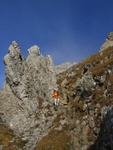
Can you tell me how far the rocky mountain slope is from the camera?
210 feet

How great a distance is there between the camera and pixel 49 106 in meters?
81.4

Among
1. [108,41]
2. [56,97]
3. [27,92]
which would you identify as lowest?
[56,97]

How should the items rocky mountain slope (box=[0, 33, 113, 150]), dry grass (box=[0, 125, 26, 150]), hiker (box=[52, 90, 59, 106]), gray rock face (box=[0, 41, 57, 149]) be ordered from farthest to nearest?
hiker (box=[52, 90, 59, 106])
gray rock face (box=[0, 41, 57, 149])
dry grass (box=[0, 125, 26, 150])
rocky mountain slope (box=[0, 33, 113, 150])

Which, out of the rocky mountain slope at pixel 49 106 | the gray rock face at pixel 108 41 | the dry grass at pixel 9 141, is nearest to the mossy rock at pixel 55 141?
the rocky mountain slope at pixel 49 106

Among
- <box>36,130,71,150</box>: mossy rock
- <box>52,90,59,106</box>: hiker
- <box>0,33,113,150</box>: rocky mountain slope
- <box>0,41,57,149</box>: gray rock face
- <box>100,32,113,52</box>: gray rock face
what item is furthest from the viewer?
<box>100,32,113,52</box>: gray rock face

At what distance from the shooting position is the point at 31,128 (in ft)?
247

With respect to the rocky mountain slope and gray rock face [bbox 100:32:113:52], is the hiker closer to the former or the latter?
the rocky mountain slope

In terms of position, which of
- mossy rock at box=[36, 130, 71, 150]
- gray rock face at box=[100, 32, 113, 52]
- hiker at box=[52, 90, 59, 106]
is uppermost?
gray rock face at box=[100, 32, 113, 52]

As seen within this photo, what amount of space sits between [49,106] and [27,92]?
8503 millimetres

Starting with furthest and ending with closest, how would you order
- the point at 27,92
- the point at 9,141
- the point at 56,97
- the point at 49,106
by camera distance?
the point at 27,92
the point at 56,97
the point at 49,106
the point at 9,141

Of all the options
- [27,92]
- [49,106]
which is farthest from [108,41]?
[49,106]

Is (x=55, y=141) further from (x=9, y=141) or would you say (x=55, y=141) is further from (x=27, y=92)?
(x=27, y=92)

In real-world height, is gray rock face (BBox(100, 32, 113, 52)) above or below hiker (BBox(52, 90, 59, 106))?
above

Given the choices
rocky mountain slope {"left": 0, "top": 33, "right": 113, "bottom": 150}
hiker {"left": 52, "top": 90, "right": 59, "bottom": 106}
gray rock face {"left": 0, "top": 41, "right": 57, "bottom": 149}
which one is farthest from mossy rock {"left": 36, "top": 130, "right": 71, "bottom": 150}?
hiker {"left": 52, "top": 90, "right": 59, "bottom": 106}
